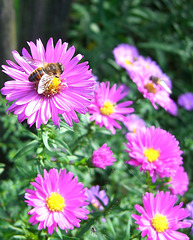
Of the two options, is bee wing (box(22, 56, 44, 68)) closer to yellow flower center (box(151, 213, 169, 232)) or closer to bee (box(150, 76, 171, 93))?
bee (box(150, 76, 171, 93))

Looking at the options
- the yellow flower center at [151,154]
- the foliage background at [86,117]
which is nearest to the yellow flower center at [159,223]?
the foliage background at [86,117]

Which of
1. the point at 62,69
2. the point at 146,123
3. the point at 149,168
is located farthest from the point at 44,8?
the point at 149,168

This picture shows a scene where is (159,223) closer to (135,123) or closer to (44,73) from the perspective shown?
(44,73)

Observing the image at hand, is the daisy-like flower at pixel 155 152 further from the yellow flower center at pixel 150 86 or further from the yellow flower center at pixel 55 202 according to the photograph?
the yellow flower center at pixel 55 202

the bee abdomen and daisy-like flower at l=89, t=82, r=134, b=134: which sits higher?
the bee abdomen

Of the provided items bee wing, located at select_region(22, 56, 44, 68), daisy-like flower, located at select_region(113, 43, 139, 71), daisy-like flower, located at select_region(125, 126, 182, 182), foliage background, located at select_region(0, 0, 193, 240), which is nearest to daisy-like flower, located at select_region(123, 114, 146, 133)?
foliage background, located at select_region(0, 0, 193, 240)

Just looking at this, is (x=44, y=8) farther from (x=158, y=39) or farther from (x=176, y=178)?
(x=176, y=178)

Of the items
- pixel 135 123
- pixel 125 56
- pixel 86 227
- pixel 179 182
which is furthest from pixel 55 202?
pixel 125 56
